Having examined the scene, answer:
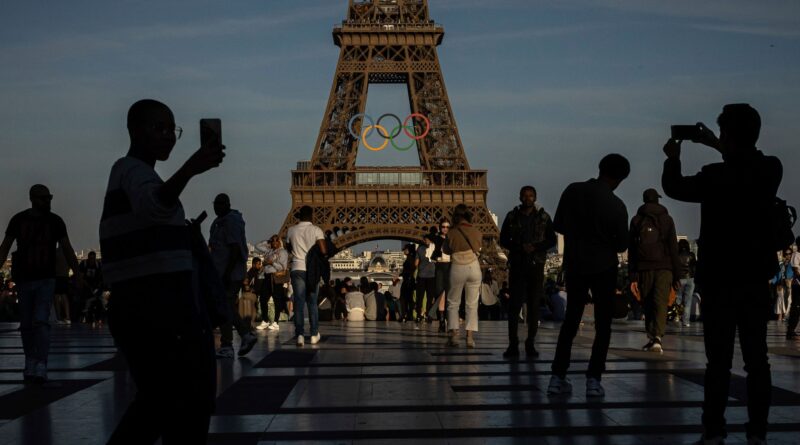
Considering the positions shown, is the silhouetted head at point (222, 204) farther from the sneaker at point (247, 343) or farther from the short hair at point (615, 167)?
the short hair at point (615, 167)

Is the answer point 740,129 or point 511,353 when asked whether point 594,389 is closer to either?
point 740,129

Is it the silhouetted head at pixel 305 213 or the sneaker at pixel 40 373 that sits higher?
the silhouetted head at pixel 305 213

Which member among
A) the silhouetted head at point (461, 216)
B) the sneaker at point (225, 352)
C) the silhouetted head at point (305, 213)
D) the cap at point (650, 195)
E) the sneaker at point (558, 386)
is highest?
the cap at point (650, 195)

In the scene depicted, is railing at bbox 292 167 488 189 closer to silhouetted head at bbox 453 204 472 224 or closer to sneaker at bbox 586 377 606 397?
silhouetted head at bbox 453 204 472 224

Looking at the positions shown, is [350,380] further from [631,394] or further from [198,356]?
[198,356]

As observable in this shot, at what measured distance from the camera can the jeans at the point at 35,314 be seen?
33.0 ft

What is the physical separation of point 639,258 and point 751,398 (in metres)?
7.20

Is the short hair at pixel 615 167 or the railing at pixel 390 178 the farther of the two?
the railing at pixel 390 178

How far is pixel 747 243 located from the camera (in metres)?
6.22

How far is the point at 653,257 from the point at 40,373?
665 cm

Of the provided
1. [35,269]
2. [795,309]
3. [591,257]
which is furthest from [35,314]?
[795,309]

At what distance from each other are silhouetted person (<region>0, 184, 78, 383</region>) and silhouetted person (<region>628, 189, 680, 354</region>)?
20.2 feet

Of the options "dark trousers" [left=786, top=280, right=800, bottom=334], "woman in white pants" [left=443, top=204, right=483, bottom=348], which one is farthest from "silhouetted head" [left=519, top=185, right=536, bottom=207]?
"dark trousers" [left=786, top=280, right=800, bottom=334]

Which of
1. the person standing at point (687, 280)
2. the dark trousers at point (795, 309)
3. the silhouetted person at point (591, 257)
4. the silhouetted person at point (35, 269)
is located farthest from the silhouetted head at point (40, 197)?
the person standing at point (687, 280)
